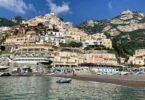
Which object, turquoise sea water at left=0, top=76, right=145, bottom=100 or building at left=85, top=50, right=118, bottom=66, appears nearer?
turquoise sea water at left=0, top=76, right=145, bottom=100

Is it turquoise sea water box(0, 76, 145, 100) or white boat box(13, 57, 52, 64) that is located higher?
white boat box(13, 57, 52, 64)

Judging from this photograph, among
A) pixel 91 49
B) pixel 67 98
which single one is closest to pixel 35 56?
pixel 91 49

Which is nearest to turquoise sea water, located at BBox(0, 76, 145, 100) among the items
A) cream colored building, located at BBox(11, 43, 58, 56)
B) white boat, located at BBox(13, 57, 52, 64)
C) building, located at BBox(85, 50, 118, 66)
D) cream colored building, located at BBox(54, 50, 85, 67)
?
white boat, located at BBox(13, 57, 52, 64)

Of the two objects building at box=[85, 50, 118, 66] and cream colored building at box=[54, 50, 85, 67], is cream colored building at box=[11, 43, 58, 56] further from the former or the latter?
building at box=[85, 50, 118, 66]

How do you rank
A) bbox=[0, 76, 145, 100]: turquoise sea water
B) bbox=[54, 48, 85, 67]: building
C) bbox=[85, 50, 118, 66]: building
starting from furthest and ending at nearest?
bbox=[85, 50, 118, 66]: building → bbox=[54, 48, 85, 67]: building → bbox=[0, 76, 145, 100]: turquoise sea water

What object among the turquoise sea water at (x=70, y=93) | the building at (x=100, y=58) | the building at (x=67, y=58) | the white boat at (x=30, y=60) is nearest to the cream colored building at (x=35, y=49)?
the building at (x=67, y=58)

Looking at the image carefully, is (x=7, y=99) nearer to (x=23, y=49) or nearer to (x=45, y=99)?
(x=45, y=99)

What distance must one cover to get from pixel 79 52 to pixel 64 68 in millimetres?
19306

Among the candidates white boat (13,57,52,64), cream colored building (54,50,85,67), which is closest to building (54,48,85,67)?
cream colored building (54,50,85,67)

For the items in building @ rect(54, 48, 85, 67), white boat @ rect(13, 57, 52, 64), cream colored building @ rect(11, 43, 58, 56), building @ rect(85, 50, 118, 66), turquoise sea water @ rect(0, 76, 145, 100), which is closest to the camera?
turquoise sea water @ rect(0, 76, 145, 100)

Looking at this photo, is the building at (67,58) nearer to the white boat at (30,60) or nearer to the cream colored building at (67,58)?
the cream colored building at (67,58)

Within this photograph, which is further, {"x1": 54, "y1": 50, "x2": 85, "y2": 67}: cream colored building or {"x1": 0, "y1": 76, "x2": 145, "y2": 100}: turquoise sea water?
{"x1": 54, "y1": 50, "x2": 85, "y2": 67}: cream colored building

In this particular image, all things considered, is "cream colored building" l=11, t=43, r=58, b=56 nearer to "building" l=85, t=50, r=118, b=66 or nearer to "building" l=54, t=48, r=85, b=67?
"building" l=54, t=48, r=85, b=67

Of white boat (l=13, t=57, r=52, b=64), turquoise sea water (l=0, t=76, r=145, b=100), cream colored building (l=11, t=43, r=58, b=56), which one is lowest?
turquoise sea water (l=0, t=76, r=145, b=100)
